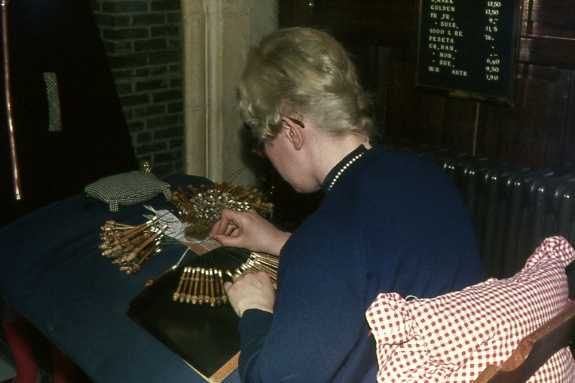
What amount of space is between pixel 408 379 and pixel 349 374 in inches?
6.2

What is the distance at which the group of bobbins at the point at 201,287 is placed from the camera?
1.63 meters

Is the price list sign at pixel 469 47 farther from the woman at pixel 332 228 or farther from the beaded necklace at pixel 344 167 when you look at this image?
the beaded necklace at pixel 344 167

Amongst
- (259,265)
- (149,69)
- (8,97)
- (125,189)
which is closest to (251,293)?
(259,265)

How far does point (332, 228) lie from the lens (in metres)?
1.26

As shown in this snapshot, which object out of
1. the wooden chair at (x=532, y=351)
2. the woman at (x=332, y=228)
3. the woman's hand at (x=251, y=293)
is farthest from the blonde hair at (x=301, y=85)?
the wooden chair at (x=532, y=351)

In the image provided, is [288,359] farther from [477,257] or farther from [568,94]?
[568,94]

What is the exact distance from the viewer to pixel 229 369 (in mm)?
1418

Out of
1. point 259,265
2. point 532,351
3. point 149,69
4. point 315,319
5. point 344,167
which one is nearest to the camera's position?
point 532,351

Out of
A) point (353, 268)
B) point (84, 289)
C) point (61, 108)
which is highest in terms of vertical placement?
point (61, 108)

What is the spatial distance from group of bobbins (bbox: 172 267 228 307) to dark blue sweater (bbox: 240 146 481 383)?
0.70ft

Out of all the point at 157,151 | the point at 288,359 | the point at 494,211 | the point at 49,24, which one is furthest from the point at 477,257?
the point at 157,151

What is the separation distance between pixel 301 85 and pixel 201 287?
56cm

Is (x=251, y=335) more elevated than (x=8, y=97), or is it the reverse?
(x=8, y=97)

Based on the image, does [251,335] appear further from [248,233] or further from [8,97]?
[8,97]
